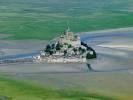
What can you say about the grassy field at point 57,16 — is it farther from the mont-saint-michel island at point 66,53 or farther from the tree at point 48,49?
the tree at point 48,49

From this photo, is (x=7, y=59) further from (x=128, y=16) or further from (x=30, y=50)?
(x=128, y=16)

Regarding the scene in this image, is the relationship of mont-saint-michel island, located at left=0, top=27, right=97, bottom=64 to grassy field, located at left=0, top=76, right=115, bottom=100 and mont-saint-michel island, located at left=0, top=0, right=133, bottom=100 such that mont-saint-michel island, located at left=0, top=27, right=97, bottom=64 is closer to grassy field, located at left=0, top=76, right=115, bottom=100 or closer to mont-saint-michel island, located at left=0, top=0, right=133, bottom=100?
mont-saint-michel island, located at left=0, top=0, right=133, bottom=100

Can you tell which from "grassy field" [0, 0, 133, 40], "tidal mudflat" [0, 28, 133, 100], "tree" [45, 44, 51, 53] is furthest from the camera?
"grassy field" [0, 0, 133, 40]

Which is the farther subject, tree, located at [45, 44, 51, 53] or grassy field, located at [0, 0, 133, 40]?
grassy field, located at [0, 0, 133, 40]

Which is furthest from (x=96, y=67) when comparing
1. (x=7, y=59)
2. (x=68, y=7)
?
(x=68, y=7)

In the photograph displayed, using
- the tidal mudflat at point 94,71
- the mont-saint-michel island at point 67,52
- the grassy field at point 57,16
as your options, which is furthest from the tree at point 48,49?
the grassy field at point 57,16

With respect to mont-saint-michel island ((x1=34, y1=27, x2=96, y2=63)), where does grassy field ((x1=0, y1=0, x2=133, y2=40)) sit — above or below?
above

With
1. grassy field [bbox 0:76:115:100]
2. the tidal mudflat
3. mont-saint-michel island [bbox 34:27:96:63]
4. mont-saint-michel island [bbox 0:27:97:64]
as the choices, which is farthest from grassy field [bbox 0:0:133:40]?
grassy field [bbox 0:76:115:100]
